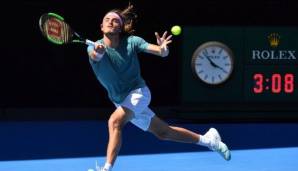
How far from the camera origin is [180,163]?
6.31 metres

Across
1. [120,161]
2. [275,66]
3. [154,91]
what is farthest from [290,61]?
[120,161]

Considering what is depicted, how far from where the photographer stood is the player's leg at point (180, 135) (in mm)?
5488

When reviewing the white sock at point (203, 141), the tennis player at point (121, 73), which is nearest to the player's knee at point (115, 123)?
the tennis player at point (121, 73)

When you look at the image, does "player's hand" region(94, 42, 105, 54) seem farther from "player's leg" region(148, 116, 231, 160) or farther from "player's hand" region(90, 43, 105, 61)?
"player's leg" region(148, 116, 231, 160)

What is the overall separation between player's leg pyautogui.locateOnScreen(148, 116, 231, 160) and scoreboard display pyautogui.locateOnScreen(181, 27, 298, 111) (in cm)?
313

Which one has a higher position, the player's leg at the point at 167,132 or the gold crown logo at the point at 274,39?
the gold crown logo at the point at 274,39

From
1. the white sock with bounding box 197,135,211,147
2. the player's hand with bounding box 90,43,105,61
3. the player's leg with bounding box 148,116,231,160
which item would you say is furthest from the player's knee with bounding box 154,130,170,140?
the player's hand with bounding box 90,43,105,61

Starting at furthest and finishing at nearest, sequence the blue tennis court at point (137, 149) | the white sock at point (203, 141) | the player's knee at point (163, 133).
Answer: the blue tennis court at point (137, 149) < the white sock at point (203, 141) < the player's knee at point (163, 133)

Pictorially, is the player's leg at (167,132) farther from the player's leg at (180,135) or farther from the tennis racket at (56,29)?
the tennis racket at (56,29)

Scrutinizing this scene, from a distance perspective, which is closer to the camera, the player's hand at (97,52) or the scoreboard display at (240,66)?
the player's hand at (97,52)

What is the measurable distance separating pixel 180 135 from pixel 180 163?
76cm

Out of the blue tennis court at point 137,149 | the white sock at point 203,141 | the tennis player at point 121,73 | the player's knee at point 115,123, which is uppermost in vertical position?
the tennis player at point 121,73

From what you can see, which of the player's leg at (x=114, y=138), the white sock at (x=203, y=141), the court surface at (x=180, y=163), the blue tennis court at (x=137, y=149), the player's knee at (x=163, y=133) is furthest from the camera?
the blue tennis court at (x=137, y=149)

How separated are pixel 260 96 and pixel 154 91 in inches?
58.2
